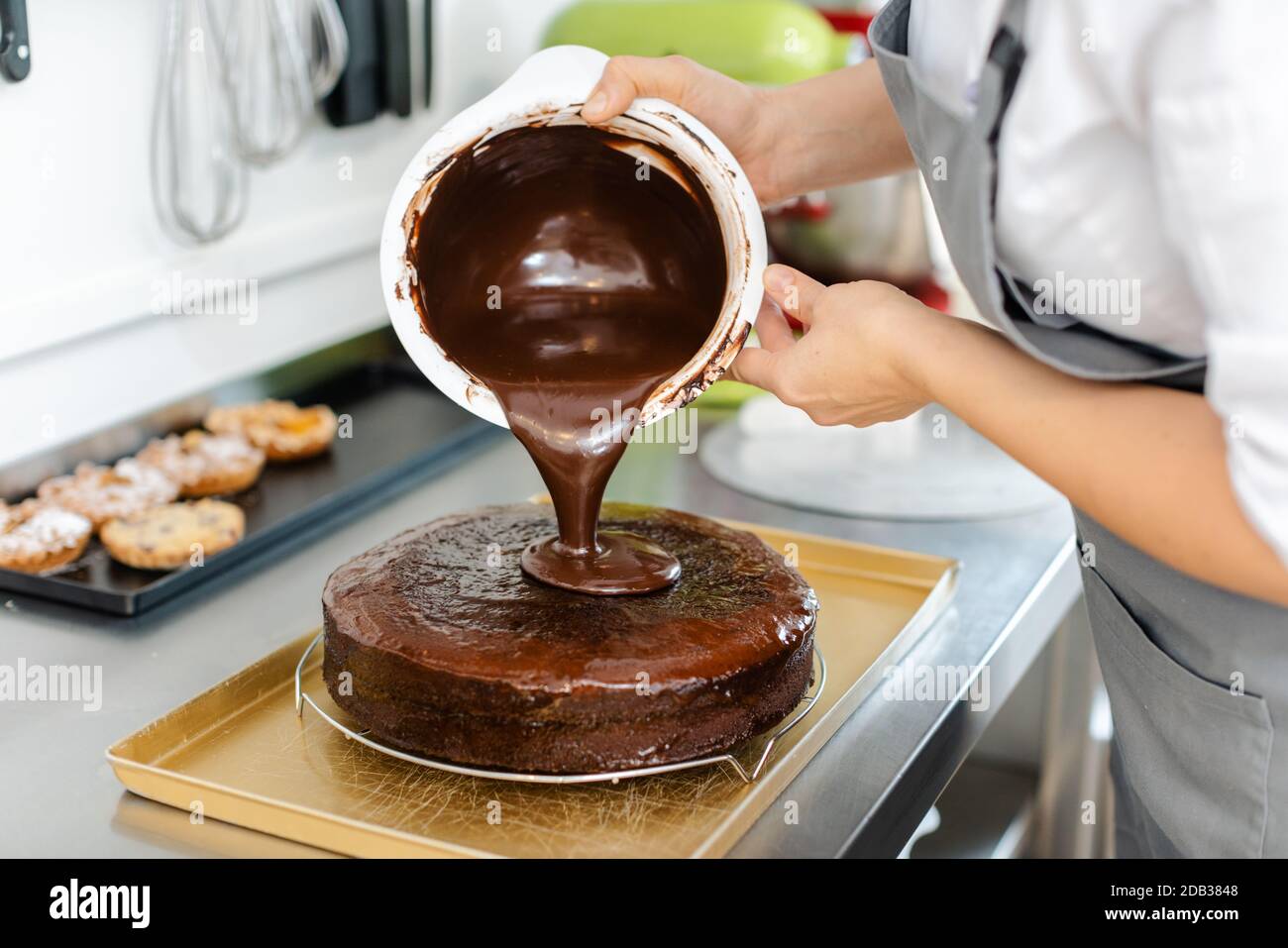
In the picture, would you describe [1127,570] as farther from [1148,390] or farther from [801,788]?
[801,788]

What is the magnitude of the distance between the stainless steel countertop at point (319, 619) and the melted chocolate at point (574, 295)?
0.77 ft

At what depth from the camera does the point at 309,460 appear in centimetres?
166

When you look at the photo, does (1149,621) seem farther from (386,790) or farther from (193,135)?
(193,135)

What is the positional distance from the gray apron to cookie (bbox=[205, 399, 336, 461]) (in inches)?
33.8

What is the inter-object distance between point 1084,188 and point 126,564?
3.21 feet

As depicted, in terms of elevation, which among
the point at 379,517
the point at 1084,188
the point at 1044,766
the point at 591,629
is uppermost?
the point at 1084,188

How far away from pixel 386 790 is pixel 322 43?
44.1 inches

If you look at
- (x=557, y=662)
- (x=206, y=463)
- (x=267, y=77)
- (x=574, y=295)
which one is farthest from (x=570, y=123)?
(x=267, y=77)

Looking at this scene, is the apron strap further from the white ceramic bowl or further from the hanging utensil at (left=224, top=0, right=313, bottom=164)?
the hanging utensil at (left=224, top=0, right=313, bottom=164)

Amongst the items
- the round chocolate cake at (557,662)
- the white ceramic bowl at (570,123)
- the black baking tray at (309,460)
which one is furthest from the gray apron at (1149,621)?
the black baking tray at (309,460)

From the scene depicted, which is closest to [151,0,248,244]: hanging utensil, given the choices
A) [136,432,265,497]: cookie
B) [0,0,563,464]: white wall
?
[0,0,563,464]: white wall

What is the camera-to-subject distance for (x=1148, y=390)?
0.90m

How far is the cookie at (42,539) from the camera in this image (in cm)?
134

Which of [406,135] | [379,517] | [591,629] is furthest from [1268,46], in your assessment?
[406,135]
